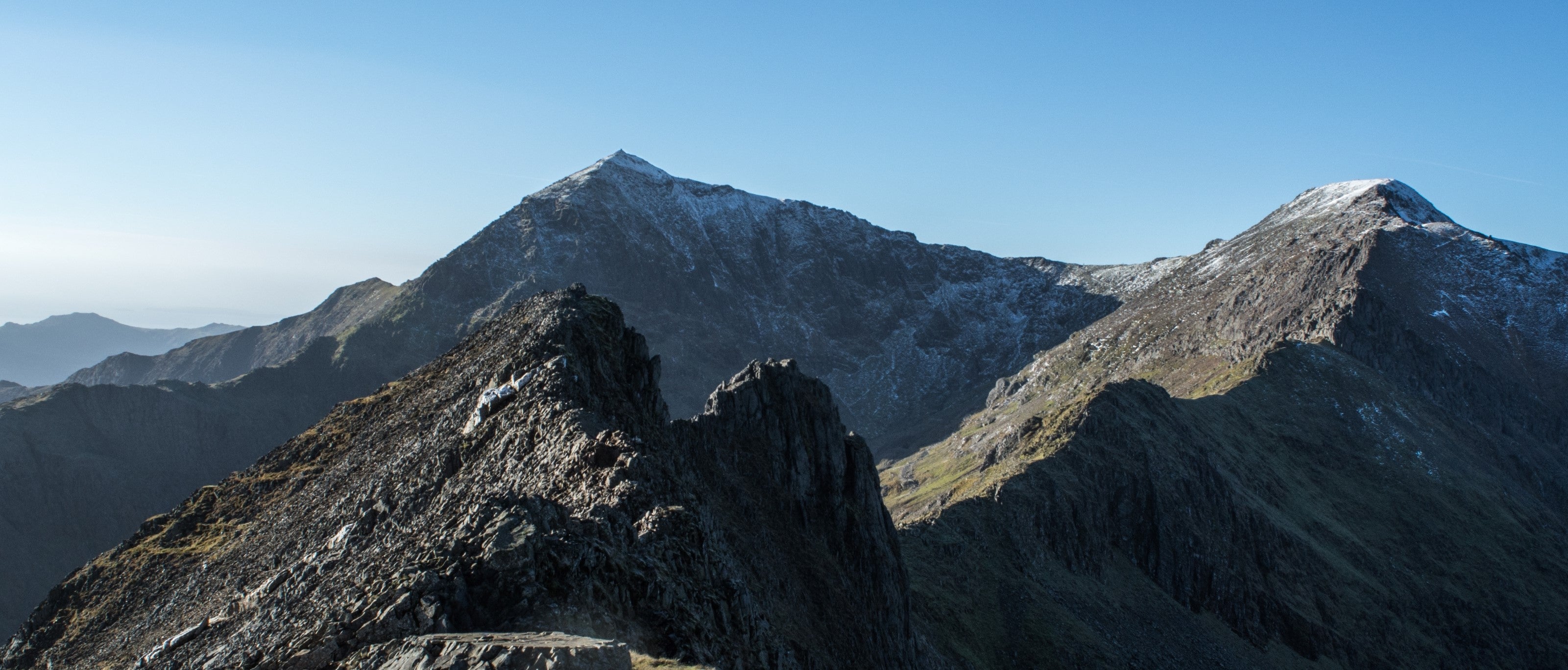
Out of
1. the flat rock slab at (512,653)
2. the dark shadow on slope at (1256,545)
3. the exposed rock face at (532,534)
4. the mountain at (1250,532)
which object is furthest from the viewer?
the mountain at (1250,532)

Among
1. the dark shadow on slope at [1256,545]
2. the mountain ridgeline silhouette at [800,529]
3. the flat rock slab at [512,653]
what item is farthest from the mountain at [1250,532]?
the flat rock slab at [512,653]

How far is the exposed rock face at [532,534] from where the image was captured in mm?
29344

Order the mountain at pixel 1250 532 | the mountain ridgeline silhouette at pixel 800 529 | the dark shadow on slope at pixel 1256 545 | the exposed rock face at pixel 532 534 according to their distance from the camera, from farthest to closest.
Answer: the mountain at pixel 1250 532 < the dark shadow on slope at pixel 1256 545 < the mountain ridgeline silhouette at pixel 800 529 < the exposed rock face at pixel 532 534

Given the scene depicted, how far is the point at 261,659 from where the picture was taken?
30.0 meters

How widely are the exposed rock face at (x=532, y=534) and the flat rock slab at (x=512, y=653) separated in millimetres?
445

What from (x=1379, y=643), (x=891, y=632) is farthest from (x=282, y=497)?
(x=1379, y=643)

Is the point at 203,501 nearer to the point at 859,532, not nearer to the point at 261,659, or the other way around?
the point at 261,659

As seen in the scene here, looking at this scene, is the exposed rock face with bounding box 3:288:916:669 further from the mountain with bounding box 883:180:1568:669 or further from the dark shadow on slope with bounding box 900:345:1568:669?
the dark shadow on slope with bounding box 900:345:1568:669

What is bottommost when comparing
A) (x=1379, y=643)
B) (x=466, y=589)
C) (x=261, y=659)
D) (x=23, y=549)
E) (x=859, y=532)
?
(x=1379, y=643)

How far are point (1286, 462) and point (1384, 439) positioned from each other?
22919 mm

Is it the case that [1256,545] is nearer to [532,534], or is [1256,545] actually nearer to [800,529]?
[800,529]

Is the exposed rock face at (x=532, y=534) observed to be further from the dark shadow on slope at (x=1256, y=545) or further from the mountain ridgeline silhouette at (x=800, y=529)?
the dark shadow on slope at (x=1256, y=545)

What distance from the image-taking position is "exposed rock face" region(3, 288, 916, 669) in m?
29.3

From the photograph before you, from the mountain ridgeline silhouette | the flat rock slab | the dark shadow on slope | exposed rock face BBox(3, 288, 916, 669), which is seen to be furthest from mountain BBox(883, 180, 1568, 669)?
the flat rock slab
